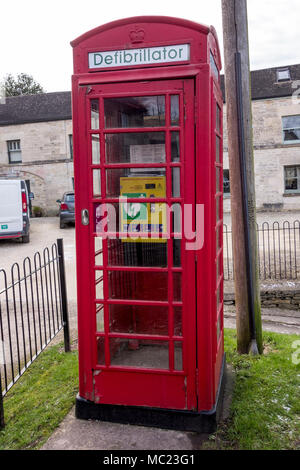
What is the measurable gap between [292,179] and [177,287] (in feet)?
73.0

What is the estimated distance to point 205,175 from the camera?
118 inches

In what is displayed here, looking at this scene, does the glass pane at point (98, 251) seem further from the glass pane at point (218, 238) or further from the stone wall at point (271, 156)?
the stone wall at point (271, 156)

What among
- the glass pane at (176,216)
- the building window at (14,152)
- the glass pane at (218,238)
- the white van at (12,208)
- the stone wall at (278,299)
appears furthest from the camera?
the building window at (14,152)

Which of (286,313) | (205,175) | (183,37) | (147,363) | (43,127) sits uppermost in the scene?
(43,127)

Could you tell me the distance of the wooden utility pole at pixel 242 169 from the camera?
A: 429cm

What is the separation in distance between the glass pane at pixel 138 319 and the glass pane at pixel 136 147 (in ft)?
3.86

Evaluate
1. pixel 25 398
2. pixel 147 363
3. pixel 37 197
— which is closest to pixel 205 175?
pixel 147 363

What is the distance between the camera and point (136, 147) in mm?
3252

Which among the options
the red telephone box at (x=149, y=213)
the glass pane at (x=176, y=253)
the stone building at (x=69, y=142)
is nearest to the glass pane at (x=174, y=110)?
the red telephone box at (x=149, y=213)

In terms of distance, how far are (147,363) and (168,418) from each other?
0.44m

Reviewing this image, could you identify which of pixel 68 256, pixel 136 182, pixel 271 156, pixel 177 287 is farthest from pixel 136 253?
pixel 271 156

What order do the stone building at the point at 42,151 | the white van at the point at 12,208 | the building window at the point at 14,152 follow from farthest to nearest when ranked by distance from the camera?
the building window at the point at 14,152, the stone building at the point at 42,151, the white van at the point at 12,208
